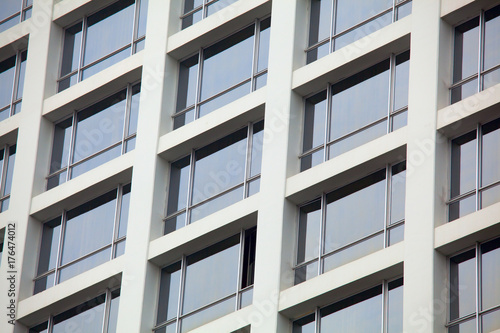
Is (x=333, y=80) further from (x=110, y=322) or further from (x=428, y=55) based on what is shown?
(x=110, y=322)

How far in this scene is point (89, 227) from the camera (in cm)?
3616

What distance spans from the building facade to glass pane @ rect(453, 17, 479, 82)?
36 mm

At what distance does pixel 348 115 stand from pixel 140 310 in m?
7.53

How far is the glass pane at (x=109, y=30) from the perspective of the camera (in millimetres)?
38250

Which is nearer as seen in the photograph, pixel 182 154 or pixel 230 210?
pixel 230 210

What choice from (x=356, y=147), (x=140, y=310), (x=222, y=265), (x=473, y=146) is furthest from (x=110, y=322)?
(x=473, y=146)

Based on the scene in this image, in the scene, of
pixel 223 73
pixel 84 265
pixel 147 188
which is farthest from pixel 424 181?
pixel 84 265

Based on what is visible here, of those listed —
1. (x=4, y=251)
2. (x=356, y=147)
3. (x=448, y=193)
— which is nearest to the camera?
(x=448, y=193)

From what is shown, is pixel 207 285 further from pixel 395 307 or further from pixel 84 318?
pixel 395 307

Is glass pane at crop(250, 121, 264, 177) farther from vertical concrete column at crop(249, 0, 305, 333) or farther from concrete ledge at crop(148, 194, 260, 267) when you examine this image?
concrete ledge at crop(148, 194, 260, 267)

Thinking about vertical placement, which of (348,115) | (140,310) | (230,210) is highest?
(348,115)

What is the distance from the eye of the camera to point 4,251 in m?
36.6

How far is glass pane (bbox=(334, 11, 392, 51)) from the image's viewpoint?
33094mm

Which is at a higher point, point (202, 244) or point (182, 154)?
point (182, 154)
